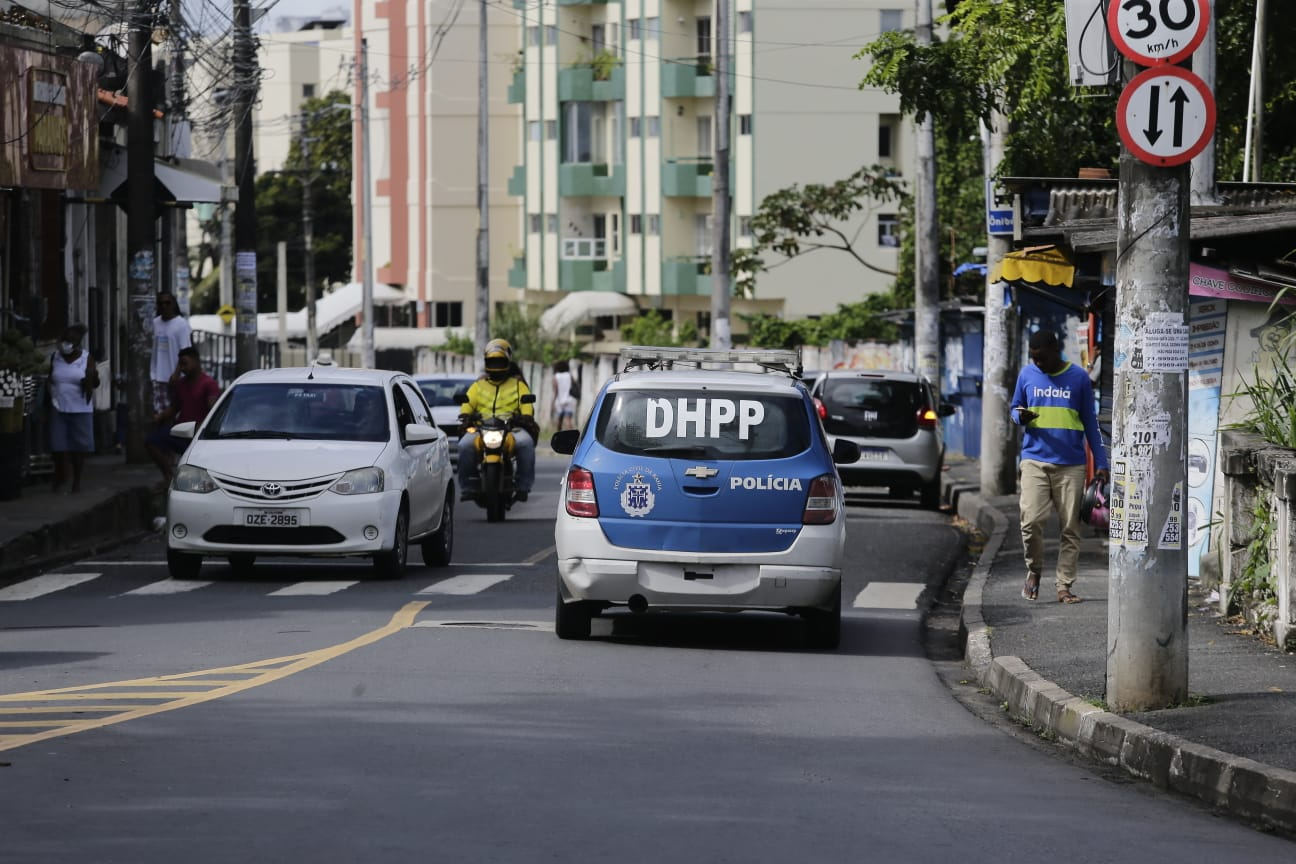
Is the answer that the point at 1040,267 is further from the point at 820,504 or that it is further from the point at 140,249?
the point at 140,249

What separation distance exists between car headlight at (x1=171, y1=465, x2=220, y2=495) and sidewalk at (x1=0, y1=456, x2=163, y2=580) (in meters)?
1.79

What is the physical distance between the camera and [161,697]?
1048 centimetres

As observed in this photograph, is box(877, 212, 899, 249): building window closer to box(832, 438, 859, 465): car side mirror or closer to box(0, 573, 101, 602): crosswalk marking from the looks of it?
box(0, 573, 101, 602): crosswalk marking

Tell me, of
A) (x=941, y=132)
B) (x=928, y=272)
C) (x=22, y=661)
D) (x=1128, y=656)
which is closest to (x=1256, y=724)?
(x=1128, y=656)

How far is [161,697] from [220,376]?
102 feet

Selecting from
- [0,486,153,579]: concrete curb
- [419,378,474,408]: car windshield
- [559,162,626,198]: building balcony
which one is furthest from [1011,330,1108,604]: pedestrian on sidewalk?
[559,162,626,198]: building balcony

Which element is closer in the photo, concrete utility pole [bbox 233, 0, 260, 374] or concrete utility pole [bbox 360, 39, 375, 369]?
concrete utility pole [bbox 233, 0, 260, 374]

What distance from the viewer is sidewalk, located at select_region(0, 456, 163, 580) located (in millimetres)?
18422

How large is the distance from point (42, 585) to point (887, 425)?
13139 millimetres

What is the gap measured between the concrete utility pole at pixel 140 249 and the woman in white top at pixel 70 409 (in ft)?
8.63

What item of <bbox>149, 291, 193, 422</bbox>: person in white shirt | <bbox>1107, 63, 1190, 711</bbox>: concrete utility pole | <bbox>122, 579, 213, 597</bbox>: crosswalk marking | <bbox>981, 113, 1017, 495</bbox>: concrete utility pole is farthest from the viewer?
<bbox>981, 113, 1017, 495</bbox>: concrete utility pole

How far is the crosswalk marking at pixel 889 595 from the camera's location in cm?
1667

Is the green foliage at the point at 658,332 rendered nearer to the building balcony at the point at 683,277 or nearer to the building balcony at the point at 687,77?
the building balcony at the point at 683,277

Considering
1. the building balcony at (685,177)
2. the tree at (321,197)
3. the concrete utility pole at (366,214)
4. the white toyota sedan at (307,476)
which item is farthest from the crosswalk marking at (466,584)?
the tree at (321,197)
